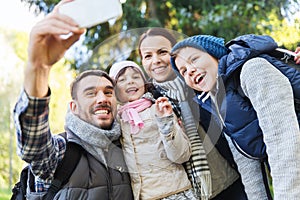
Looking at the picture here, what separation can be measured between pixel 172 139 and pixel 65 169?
1.09 ft

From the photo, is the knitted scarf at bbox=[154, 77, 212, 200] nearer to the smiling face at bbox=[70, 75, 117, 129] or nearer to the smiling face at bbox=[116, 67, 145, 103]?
the smiling face at bbox=[116, 67, 145, 103]

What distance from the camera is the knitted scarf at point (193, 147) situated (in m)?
1.49

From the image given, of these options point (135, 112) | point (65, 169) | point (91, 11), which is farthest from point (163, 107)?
point (91, 11)

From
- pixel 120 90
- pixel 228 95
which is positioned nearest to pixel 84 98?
pixel 120 90

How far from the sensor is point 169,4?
5.34 metres

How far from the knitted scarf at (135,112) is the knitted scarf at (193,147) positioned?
91mm

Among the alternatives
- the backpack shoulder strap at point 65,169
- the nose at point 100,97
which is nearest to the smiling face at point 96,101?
the nose at point 100,97

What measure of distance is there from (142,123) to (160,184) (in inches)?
7.7

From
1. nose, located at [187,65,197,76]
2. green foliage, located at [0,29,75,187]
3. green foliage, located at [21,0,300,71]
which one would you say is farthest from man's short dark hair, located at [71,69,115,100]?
green foliage, located at [0,29,75,187]

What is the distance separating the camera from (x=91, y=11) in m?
1.00

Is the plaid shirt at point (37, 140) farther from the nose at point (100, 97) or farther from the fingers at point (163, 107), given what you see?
the fingers at point (163, 107)

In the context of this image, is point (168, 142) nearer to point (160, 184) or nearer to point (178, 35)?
point (160, 184)

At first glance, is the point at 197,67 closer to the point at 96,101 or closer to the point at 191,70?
the point at 191,70

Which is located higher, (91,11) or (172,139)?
(91,11)
